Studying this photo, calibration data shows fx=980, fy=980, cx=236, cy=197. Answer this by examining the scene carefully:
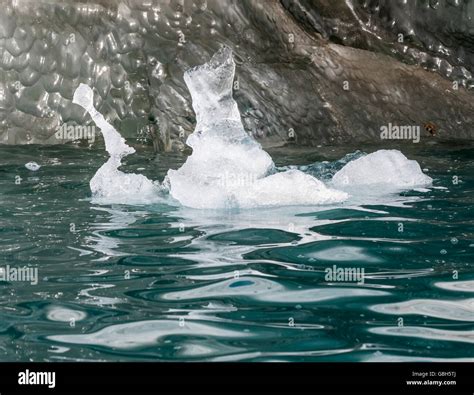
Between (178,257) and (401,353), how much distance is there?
1608 millimetres

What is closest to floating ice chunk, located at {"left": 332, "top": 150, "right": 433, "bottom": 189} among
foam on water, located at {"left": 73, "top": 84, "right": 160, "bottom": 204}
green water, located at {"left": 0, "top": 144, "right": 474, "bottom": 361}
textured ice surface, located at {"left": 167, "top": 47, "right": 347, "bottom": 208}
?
green water, located at {"left": 0, "top": 144, "right": 474, "bottom": 361}

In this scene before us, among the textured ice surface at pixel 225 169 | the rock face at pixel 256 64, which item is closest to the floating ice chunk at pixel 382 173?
the textured ice surface at pixel 225 169

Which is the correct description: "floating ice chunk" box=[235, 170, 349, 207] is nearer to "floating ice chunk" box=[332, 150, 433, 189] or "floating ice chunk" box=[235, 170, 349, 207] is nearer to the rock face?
"floating ice chunk" box=[332, 150, 433, 189]

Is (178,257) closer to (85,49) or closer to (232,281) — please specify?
(232,281)

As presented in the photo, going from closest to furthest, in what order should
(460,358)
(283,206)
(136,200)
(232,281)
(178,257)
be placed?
(460,358) < (232,281) < (178,257) < (283,206) < (136,200)

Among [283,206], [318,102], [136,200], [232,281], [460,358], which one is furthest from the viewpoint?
[318,102]

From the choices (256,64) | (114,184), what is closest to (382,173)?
(114,184)

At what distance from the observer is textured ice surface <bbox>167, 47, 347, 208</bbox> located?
5871 millimetres

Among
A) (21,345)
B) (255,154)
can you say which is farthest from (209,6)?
(21,345)

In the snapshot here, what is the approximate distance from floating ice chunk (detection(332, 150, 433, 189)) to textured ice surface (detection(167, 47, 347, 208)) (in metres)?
0.52

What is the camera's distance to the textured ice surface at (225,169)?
587cm

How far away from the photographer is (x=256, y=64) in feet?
29.8

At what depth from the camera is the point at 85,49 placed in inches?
367
